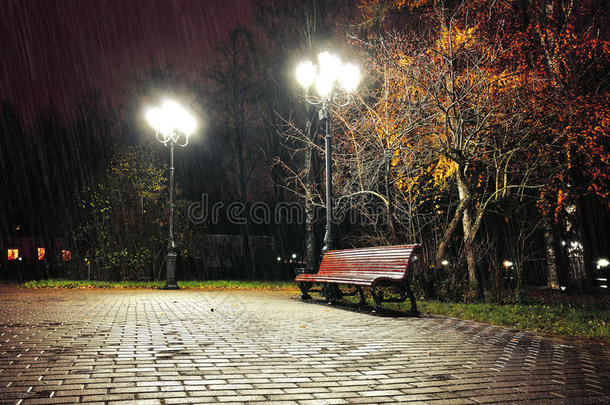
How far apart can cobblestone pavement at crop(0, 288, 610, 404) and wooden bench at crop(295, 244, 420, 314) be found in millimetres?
837

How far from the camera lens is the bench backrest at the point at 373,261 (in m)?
7.71

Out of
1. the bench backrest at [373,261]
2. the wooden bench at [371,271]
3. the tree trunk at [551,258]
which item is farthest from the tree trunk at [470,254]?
the tree trunk at [551,258]

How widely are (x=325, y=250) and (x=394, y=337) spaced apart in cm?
593

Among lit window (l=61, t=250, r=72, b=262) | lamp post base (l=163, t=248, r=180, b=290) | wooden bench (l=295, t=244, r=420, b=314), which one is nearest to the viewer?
wooden bench (l=295, t=244, r=420, b=314)

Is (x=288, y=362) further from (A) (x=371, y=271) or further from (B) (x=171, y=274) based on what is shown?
(B) (x=171, y=274)

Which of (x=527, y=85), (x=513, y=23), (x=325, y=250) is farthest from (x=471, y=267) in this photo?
(x=513, y=23)

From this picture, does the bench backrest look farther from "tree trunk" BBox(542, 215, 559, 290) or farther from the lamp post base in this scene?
"tree trunk" BBox(542, 215, 559, 290)

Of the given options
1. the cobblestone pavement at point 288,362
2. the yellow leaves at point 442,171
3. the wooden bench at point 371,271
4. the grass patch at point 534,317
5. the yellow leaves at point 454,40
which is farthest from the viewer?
the yellow leaves at point 442,171

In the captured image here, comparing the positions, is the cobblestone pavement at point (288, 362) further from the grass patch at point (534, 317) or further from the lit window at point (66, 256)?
the lit window at point (66, 256)

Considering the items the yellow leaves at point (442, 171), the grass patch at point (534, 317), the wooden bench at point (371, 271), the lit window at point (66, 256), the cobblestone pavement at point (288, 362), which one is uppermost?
the yellow leaves at point (442, 171)

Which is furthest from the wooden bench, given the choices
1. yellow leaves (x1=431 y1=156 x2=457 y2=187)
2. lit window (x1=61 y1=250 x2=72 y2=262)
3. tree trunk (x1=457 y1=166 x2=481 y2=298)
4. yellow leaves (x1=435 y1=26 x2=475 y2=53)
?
lit window (x1=61 y1=250 x2=72 y2=262)

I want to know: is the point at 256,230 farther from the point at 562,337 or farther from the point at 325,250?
the point at 562,337

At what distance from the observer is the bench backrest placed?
304 inches

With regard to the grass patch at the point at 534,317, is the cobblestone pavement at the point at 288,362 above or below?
above
